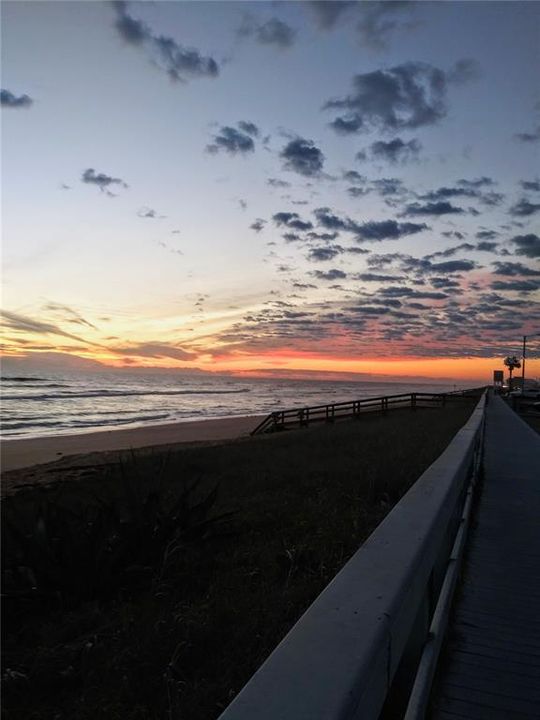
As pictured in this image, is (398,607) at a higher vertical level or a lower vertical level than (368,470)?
higher

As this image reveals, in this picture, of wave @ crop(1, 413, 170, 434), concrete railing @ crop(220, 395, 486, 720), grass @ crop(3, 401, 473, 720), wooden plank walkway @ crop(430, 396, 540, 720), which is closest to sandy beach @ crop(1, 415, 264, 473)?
wave @ crop(1, 413, 170, 434)

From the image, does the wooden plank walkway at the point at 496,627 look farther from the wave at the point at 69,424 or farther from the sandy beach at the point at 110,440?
the wave at the point at 69,424

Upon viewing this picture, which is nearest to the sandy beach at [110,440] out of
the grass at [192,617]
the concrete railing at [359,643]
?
the grass at [192,617]

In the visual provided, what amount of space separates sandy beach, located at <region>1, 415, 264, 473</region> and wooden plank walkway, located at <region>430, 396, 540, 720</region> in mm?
15853

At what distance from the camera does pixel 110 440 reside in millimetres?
27172

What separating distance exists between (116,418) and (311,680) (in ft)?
132

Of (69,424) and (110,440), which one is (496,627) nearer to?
(110,440)

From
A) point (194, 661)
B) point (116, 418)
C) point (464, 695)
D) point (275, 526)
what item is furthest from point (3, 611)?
point (116, 418)

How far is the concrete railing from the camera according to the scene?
1.26m

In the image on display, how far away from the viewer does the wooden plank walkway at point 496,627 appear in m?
2.79

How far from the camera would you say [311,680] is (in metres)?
1.34

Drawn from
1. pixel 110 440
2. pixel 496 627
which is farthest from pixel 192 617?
pixel 110 440

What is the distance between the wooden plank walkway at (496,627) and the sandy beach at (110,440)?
52.0 ft

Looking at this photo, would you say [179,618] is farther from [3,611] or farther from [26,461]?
[26,461]
